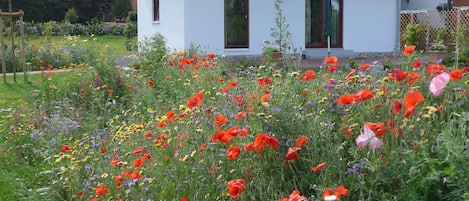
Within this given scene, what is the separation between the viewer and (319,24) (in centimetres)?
1770

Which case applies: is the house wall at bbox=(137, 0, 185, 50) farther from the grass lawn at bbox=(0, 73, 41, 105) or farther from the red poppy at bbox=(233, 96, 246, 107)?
the red poppy at bbox=(233, 96, 246, 107)

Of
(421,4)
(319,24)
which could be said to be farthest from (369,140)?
(421,4)

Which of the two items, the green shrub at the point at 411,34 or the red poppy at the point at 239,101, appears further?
the green shrub at the point at 411,34

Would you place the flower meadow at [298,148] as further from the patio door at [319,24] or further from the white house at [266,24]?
the patio door at [319,24]

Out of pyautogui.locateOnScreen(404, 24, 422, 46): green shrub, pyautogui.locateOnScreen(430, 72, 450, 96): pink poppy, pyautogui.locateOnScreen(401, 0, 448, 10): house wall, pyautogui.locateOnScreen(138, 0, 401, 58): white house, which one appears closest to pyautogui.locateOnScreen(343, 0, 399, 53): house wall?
pyautogui.locateOnScreen(138, 0, 401, 58): white house

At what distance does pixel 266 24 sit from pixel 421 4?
7867 mm

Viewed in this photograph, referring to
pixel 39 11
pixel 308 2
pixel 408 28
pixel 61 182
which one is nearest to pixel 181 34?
pixel 308 2

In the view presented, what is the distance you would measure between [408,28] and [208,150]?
50.8 feet

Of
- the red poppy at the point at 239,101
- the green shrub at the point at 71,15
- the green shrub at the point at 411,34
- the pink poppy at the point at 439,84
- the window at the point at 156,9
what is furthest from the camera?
the green shrub at the point at 71,15

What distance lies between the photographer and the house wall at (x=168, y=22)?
52.8ft

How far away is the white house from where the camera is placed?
1596cm

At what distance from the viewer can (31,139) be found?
5363 millimetres

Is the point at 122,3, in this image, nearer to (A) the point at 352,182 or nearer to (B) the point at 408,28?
(B) the point at 408,28

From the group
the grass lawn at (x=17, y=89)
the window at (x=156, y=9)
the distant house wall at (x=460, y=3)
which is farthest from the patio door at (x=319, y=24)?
the grass lawn at (x=17, y=89)
